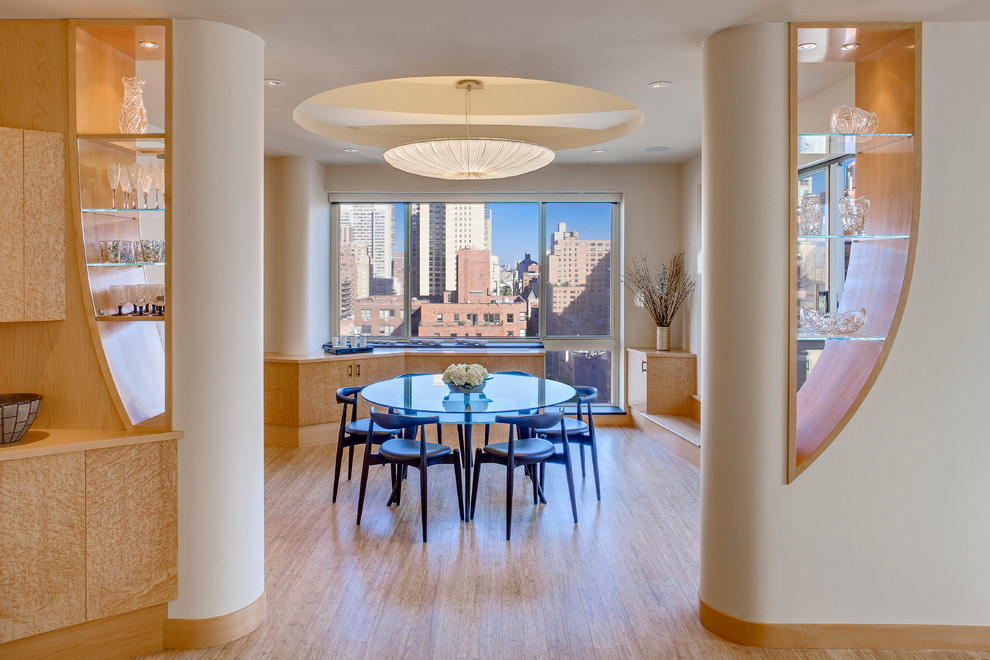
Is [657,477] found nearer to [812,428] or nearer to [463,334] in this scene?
[812,428]

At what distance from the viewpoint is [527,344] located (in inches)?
279

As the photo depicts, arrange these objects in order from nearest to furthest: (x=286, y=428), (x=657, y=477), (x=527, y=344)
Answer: (x=657, y=477)
(x=286, y=428)
(x=527, y=344)

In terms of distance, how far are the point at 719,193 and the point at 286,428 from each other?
4.62 m

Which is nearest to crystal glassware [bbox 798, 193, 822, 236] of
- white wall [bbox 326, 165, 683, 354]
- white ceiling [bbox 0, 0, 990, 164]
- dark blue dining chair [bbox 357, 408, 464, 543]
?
white ceiling [bbox 0, 0, 990, 164]

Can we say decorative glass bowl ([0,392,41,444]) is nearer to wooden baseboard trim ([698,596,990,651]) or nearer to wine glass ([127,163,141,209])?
wine glass ([127,163,141,209])

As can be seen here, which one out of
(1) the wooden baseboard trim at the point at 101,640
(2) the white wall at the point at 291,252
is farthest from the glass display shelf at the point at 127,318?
(2) the white wall at the point at 291,252

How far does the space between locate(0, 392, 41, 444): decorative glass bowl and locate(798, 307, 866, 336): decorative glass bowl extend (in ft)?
10.2

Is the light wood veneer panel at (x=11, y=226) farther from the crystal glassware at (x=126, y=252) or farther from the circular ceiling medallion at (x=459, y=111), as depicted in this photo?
the circular ceiling medallion at (x=459, y=111)

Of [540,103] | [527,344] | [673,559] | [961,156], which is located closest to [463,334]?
[527,344]

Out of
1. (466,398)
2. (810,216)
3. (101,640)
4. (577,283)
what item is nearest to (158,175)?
(101,640)

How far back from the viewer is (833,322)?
2820 mm

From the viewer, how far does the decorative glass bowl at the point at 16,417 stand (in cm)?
253

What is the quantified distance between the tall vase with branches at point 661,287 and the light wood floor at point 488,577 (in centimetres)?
191

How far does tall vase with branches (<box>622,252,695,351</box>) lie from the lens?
21.6ft
